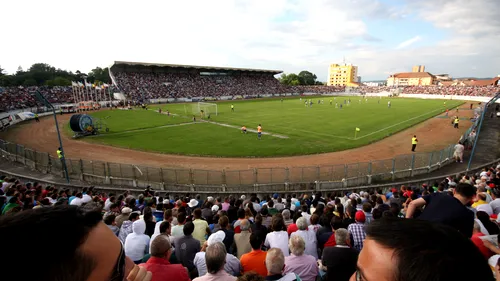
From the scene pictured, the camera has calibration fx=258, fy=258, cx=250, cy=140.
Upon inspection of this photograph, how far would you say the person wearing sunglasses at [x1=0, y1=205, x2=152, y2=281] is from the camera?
1.03 meters

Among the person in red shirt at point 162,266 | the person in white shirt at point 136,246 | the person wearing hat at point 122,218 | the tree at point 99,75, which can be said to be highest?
the tree at point 99,75

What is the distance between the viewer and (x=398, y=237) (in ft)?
4.71

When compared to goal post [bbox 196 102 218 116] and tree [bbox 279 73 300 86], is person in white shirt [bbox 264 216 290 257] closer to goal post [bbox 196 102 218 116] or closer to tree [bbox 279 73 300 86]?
goal post [bbox 196 102 218 116]

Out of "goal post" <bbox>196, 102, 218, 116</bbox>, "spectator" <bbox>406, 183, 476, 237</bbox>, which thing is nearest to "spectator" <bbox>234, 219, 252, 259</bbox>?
"spectator" <bbox>406, 183, 476, 237</bbox>

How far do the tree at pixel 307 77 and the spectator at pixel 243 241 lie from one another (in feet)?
518

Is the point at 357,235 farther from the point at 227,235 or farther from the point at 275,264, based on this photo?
the point at 227,235

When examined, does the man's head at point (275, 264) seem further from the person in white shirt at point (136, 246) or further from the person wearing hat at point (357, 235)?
the person in white shirt at point (136, 246)

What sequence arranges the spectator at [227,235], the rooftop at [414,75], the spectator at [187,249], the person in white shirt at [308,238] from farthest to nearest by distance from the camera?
the rooftop at [414,75], the spectator at [227,235], the person in white shirt at [308,238], the spectator at [187,249]

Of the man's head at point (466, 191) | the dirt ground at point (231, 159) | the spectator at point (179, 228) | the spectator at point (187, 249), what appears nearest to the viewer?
the man's head at point (466, 191)

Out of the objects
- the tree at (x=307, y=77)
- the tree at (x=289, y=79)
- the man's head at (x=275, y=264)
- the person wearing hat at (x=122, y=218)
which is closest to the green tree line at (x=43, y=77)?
the person wearing hat at (x=122, y=218)

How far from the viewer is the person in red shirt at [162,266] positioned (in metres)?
4.21

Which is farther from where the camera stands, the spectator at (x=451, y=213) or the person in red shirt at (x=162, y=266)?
the person in red shirt at (x=162, y=266)

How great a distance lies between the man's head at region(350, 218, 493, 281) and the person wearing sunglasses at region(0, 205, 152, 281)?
151 centimetres

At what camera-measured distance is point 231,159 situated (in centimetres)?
2275
